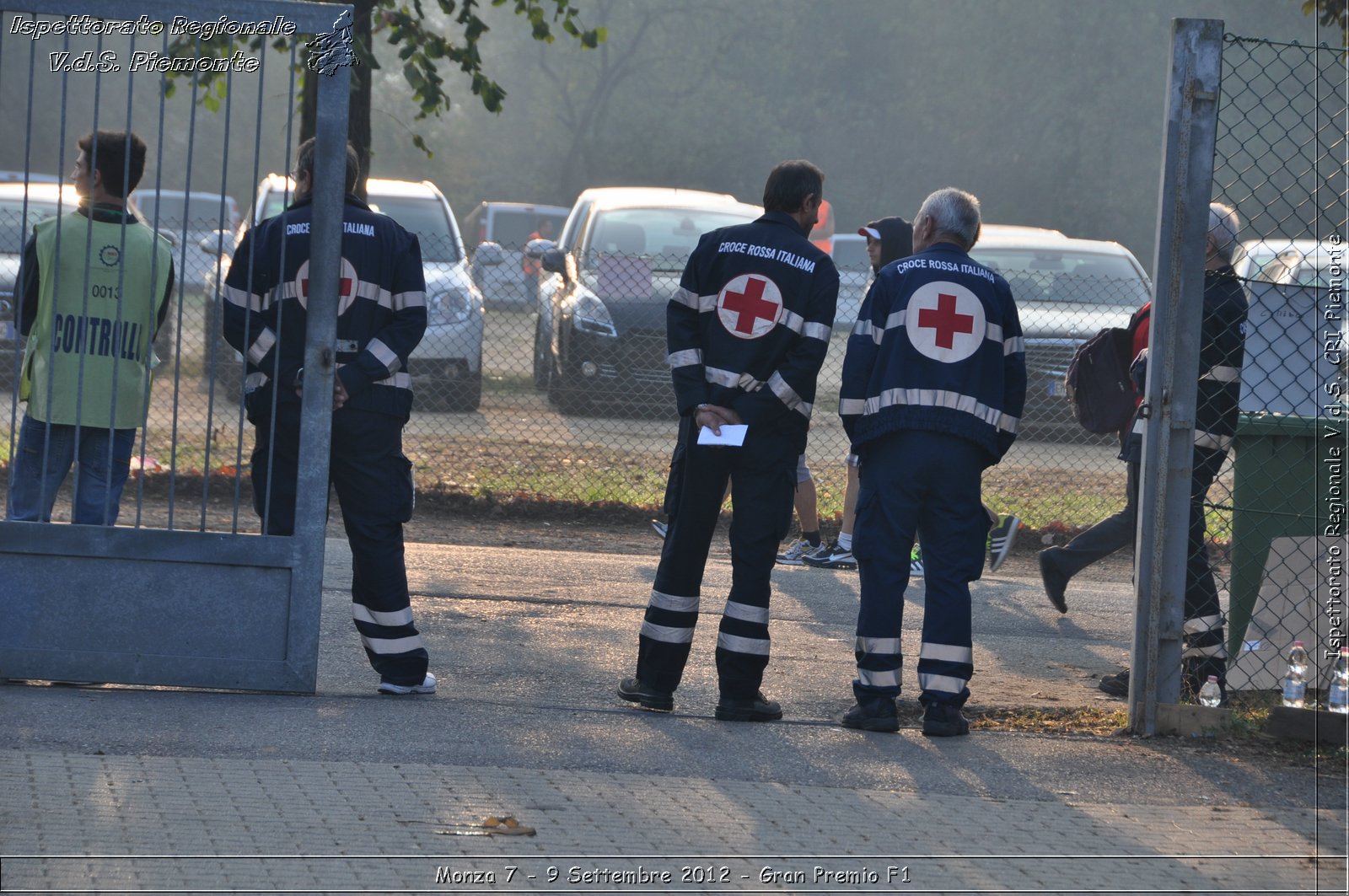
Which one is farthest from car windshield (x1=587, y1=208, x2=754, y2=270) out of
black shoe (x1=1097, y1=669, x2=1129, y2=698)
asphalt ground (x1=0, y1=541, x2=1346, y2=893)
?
asphalt ground (x1=0, y1=541, x2=1346, y2=893)

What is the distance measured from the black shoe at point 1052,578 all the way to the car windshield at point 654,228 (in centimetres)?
694

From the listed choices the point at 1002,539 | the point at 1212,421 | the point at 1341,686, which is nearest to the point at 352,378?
the point at 1212,421

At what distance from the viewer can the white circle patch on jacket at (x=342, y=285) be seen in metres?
5.02

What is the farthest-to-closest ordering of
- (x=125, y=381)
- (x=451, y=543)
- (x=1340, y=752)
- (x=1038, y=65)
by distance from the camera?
(x=1038, y=65) < (x=451, y=543) < (x=125, y=381) < (x=1340, y=752)

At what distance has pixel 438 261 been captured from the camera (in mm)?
12891

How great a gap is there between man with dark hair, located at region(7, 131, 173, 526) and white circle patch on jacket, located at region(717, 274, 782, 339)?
6.45 feet

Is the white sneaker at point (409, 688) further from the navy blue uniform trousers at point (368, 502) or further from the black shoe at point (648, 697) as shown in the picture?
the black shoe at point (648, 697)

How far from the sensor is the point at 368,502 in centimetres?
507

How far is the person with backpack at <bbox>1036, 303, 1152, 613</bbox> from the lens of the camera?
20.3ft

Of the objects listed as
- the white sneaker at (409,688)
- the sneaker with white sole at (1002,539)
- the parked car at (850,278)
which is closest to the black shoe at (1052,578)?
the sneaker with white sole at (1002,539)

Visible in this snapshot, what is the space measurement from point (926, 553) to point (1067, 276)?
351 inches

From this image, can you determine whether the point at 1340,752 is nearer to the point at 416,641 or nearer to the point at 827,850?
the point at 827,850

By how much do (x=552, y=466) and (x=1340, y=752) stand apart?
6.82m

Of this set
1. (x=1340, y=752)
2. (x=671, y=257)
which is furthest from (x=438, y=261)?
(x=1340, y=752)
